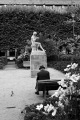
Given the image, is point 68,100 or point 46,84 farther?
point 46,84

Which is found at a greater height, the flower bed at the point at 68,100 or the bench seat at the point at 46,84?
the flower bed at the point at 68,100

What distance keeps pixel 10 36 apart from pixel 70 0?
690 inches

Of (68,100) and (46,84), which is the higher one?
(68,100)

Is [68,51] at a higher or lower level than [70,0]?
lower

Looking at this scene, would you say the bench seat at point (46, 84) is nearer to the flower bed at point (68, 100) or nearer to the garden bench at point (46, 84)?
the garden bench at point (46, 84)

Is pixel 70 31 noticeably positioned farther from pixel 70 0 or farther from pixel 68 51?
pixel 70 0

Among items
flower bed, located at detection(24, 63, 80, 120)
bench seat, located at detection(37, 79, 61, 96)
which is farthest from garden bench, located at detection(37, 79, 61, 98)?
flower bed, located at detection(24, 63, 80, 120)

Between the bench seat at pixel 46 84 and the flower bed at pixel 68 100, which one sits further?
the bench seat at pixel 46 84

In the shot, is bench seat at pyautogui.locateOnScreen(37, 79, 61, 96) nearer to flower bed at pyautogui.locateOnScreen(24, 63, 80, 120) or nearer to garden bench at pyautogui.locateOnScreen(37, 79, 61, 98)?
garden bench at pyautogui.locateOnScreen(37, 79, 61, 98)

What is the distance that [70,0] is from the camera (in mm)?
45969

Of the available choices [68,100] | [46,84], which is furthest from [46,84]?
[68,100]

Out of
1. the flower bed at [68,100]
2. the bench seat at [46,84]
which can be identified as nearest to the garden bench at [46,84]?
the bench seat at [46,84]

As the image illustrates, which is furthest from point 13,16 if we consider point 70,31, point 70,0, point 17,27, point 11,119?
point 11,119

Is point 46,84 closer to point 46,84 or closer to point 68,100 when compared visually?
point 46,84
